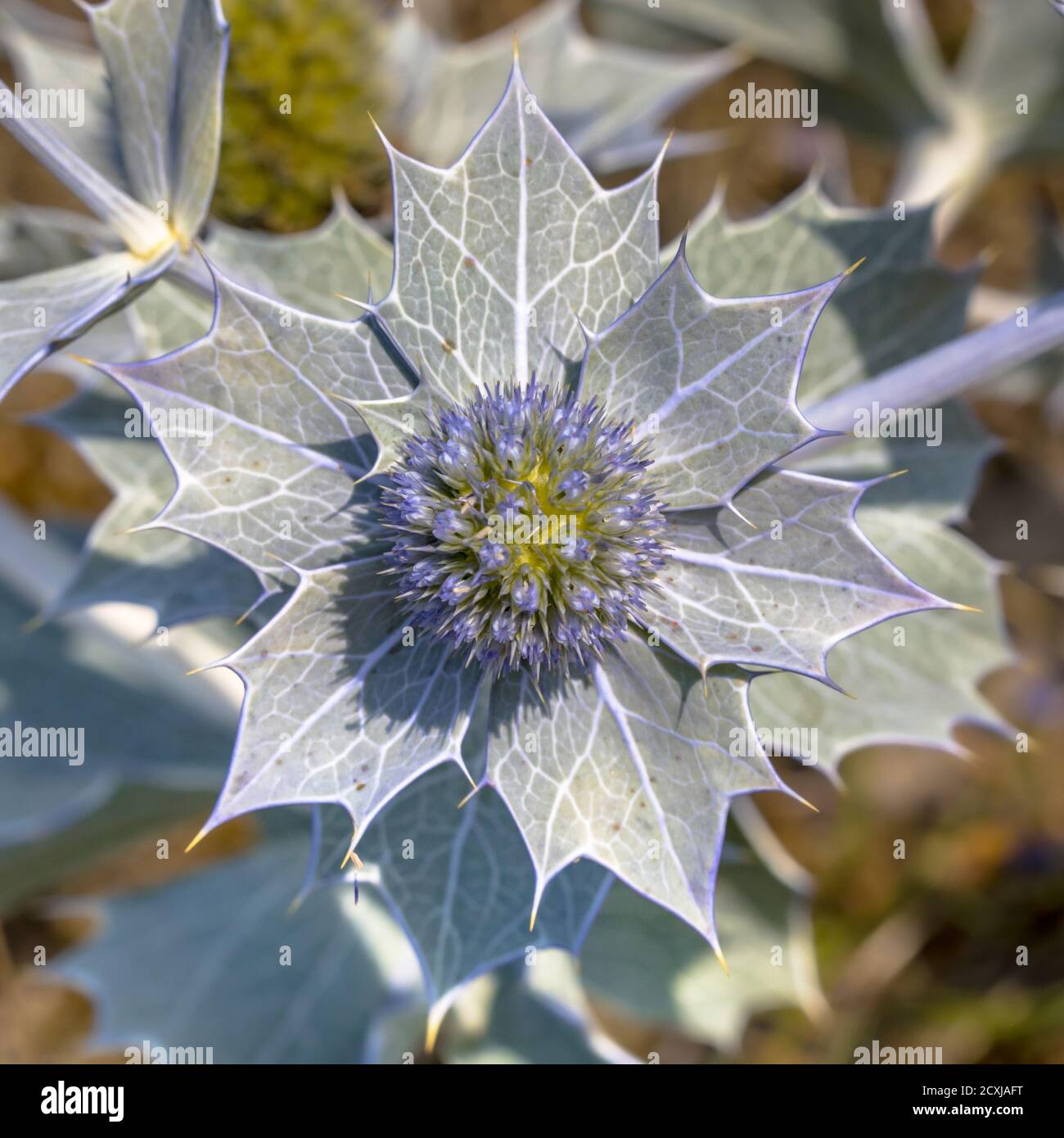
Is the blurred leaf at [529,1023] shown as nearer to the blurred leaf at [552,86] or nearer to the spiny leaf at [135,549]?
the spiny leaf at [135,549]

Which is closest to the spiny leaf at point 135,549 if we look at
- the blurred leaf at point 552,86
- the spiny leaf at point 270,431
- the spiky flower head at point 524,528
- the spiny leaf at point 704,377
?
the spiny leaf at point 270,431

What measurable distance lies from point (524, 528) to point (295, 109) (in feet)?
3.38

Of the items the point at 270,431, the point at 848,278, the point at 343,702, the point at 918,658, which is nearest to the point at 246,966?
the point at 343,702

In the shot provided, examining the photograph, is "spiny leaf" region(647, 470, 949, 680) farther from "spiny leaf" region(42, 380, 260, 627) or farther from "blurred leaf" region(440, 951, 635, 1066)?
"blurred leaf" region(440, 951, 635, 1066)

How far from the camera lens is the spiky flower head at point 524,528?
102cm

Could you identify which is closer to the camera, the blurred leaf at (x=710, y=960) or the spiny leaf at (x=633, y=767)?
the spiny leaf at (x=633, y=767)

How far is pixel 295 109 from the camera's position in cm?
163

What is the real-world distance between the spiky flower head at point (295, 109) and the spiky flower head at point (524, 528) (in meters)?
0.85

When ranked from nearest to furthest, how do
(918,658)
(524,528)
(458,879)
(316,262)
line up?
(524,528), (458,879), (316,262), (918,658)

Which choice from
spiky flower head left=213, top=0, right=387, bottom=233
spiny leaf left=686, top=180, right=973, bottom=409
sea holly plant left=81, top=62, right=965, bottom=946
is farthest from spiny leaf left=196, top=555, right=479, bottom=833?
spiky flower head left=213, top=0, right=387, bottom=233

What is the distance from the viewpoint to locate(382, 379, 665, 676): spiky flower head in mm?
1018

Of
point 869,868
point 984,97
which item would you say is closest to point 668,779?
point 869,868

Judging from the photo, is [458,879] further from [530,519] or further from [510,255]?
[510,255]

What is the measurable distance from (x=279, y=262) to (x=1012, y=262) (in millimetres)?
2284
